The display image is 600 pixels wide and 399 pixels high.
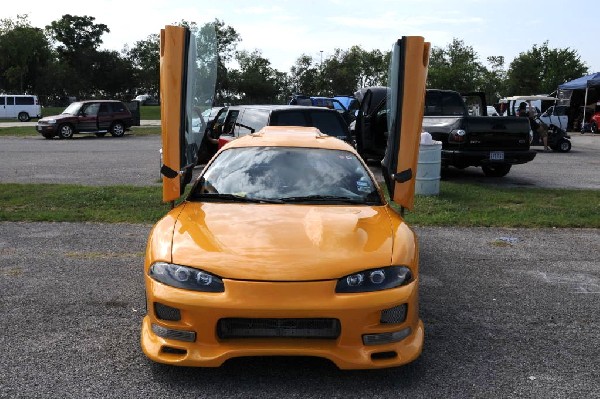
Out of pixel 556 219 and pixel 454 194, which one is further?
pixel 454 194

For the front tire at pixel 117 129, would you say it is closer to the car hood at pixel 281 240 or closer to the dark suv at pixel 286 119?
the dark suv at pixel 286 119

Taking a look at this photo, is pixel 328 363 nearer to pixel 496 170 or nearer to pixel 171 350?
pixel 171 350

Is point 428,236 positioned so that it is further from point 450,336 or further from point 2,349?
point 2,349

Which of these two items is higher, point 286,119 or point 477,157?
point 286,119

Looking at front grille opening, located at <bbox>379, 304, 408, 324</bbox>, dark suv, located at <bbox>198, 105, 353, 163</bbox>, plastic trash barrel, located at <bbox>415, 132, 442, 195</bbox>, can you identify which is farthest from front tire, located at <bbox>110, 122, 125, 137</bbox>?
front grille opening, located at <bbox>379, 304, 408, 324</bbox>

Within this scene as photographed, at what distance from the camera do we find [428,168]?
10078mm

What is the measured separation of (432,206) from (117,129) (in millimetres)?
22791

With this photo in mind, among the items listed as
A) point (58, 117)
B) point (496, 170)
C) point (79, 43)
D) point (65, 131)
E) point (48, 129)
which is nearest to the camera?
point (496, 170)

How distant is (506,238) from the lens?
741 cm

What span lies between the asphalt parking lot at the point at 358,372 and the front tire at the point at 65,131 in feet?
66.8

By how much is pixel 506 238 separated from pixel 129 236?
15.3 feet

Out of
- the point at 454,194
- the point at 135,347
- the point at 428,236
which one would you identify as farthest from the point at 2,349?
the point at 454,194

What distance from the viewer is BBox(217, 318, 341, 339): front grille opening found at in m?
3.30

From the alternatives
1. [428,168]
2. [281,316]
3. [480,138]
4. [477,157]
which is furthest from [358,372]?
[480,138]
